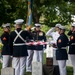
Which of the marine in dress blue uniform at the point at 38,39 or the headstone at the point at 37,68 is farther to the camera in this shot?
the marine in dress blue uniform at the point at 38,39

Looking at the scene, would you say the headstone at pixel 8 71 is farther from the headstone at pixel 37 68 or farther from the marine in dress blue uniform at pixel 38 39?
the marine in dress blue uniform at pixel 38 39

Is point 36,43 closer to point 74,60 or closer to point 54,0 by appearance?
point 74,60

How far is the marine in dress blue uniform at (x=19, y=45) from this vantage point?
1168cm

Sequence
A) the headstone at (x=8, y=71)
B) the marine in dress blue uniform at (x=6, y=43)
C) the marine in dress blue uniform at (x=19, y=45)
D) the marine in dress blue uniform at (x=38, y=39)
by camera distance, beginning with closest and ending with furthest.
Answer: the headstone at (x=8, y=71), the marine in dress blue uniform at (x=19, y=45), the marine in dress blue uniform at (x=6, y=43), the marine in dress blue uniform at (x=38, y=39)

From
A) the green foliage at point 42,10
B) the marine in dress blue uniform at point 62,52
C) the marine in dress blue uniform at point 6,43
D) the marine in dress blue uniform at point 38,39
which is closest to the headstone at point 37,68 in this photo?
the marine in dress blue uniform at point 62,52

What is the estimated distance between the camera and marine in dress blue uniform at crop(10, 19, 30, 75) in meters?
11.7

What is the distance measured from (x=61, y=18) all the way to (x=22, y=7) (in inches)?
368

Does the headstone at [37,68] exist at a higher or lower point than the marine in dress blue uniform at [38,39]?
lower

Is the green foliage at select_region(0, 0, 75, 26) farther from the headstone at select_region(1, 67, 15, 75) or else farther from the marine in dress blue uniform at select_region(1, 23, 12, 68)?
the headstone at select_region(1, 67, 15, 75)

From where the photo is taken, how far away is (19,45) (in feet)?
38.9

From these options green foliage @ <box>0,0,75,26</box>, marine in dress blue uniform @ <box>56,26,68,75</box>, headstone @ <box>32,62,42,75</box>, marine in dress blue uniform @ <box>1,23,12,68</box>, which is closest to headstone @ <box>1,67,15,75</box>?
headstone @ <box>32,62,42,75</box>

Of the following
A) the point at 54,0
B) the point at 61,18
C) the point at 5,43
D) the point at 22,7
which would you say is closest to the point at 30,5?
the point at 5,43

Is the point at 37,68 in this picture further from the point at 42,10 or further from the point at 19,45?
the point at 42,10

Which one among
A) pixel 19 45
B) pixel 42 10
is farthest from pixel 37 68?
pixel 42 10
